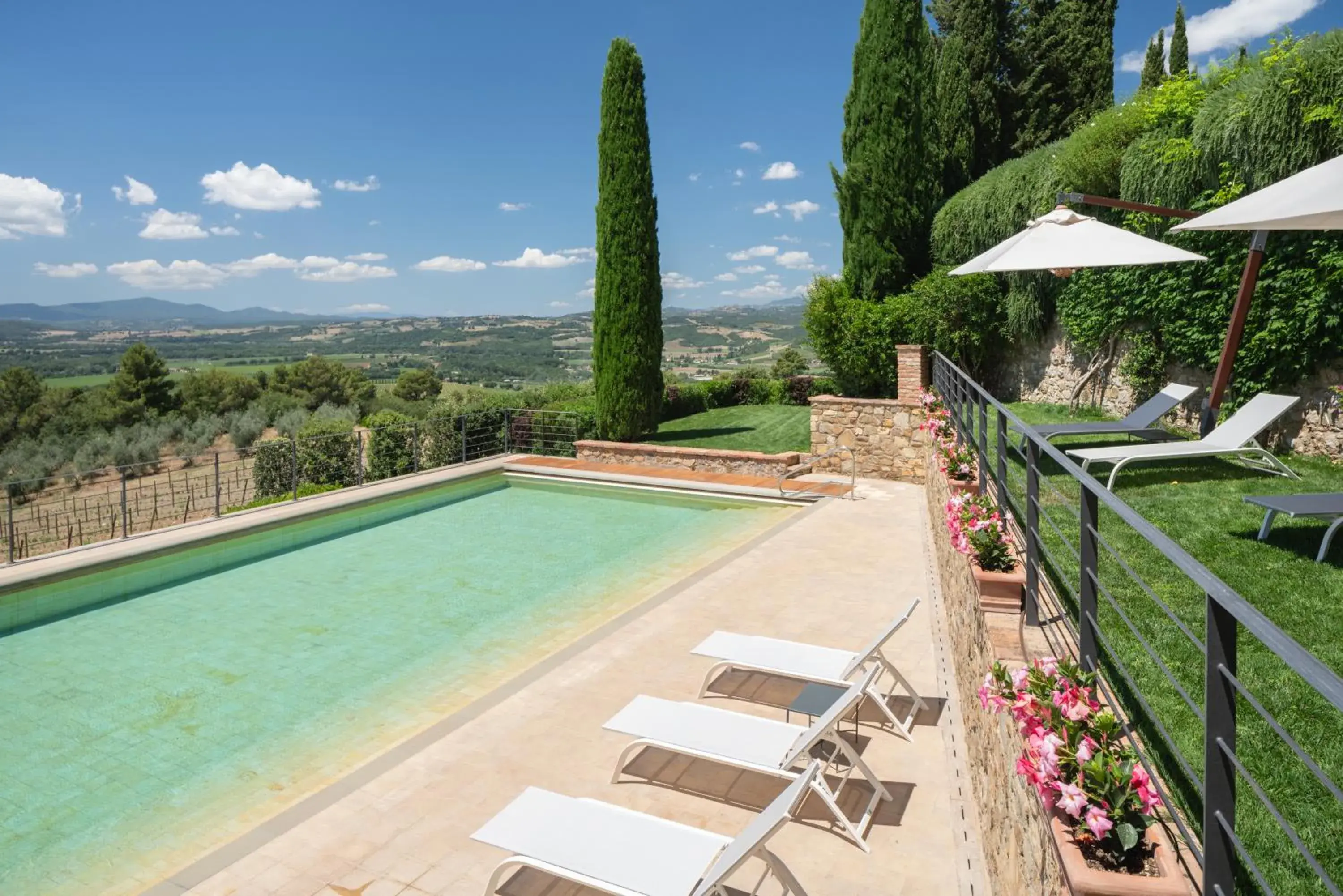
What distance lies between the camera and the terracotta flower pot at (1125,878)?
5.69ft

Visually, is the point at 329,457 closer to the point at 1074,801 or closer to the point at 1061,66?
the point at 1074,801

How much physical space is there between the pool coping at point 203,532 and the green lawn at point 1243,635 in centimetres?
1013

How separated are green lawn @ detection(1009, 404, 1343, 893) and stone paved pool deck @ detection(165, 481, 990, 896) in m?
1.14

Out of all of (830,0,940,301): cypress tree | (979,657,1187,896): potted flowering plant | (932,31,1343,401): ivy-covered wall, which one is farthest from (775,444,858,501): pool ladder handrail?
(979,657,1187,896): potted flowering plant

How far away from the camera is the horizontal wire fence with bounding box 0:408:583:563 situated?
41.5ft

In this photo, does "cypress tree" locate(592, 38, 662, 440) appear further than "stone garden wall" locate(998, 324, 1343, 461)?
Yes

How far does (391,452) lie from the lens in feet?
50.9

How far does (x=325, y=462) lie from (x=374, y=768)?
37.8ft

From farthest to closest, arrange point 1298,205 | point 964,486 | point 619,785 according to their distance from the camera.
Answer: point 964,486
point 619,785
point 1298,205

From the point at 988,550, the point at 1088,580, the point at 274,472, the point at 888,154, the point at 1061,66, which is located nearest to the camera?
the point at 1088,580

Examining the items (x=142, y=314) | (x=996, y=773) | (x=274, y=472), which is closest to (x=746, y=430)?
(x=274, y=472)

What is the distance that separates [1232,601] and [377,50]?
51630 mm

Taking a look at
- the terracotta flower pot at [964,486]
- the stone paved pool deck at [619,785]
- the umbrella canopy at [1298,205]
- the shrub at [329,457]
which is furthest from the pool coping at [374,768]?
the shrub at [329,457]

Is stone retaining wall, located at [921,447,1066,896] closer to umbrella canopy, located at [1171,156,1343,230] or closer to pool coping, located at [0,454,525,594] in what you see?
umbrella canopy, located at [1171,156,1343,230]
